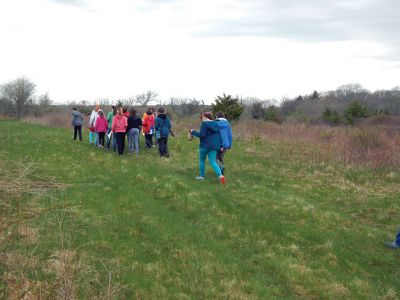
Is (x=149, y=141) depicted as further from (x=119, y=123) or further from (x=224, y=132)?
(x=224, y=132)

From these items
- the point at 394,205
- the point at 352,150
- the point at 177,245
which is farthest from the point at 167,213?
the point at 352,150

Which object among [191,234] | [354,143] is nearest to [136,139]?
[191,234]

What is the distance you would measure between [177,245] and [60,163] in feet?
24.9

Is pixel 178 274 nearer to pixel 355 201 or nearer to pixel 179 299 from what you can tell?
pixel 179 299

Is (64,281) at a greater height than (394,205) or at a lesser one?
greater

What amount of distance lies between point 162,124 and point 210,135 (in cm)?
397

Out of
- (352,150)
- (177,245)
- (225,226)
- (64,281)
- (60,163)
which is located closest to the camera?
(64,281)

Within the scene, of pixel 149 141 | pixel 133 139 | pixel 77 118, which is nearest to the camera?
pixel 133 139

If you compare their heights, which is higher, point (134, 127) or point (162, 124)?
point (162, 124)

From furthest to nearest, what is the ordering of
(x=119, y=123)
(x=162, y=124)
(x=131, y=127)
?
(x=131, y=127), (x=119, y=123), (x=162, y=124)

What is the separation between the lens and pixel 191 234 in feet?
24.2

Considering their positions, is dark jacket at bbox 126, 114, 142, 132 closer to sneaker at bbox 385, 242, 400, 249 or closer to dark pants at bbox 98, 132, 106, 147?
dark pants at bbox 98, 132, 106, 147

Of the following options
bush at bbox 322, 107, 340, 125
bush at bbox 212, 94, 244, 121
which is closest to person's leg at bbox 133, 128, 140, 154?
bush at bbox 212, 94, 244, 121

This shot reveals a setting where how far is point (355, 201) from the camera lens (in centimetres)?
1084
